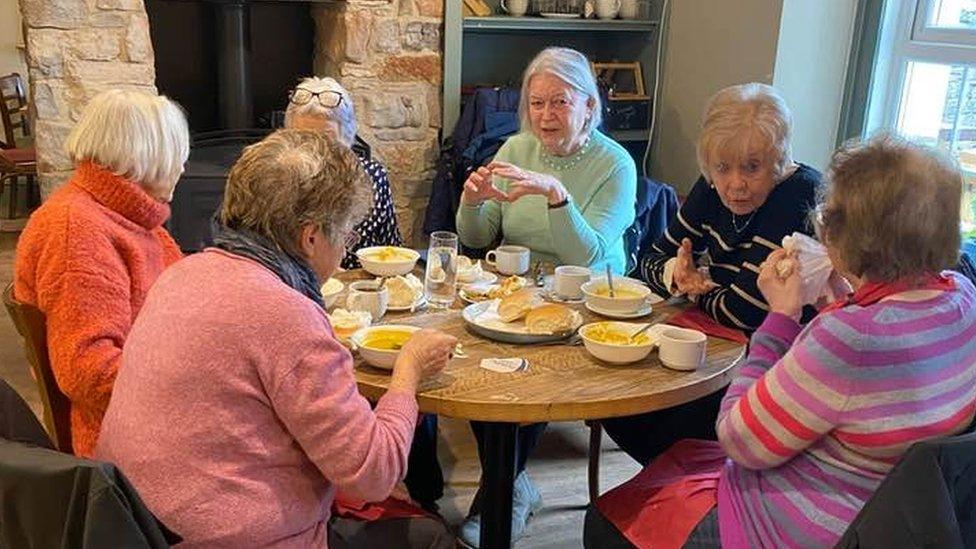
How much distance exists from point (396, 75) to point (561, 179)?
149cm

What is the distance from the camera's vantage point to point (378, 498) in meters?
1.29

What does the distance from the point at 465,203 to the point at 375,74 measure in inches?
58.6

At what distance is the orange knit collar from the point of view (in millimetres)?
1629

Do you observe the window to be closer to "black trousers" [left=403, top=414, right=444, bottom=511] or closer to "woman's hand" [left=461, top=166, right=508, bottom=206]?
"woman's hand" [left=461, top=166, right=508, bottom=206]

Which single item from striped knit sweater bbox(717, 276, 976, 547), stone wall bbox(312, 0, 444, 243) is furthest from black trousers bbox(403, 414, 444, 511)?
stone wall bbox(312, 0, 444, 243)

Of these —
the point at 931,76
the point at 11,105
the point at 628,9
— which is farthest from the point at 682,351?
the point at 11,105

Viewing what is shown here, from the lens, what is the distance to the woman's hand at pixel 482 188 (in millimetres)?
2232

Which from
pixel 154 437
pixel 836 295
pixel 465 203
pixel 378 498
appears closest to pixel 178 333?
pixel 154 437

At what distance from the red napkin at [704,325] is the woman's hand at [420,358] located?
1.81 ft

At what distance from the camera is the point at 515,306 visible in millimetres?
1780

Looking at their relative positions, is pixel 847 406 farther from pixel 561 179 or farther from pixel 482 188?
pixel 561 179

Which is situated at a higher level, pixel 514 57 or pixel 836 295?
pixel 514 57

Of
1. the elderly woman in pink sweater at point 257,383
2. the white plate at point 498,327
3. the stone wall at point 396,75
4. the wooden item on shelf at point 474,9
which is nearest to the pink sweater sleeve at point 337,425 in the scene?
the elderly woman in pink sweater at point 257,383

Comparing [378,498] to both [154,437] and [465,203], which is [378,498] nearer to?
[154,437]
